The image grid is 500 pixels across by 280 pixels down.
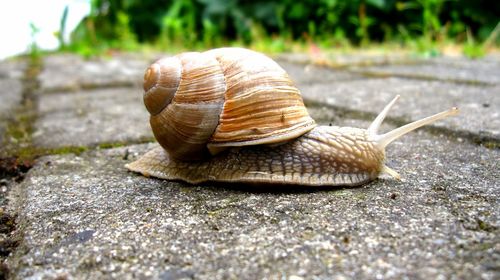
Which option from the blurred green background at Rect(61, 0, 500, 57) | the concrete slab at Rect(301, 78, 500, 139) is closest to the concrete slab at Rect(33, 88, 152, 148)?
the concrete slab at Rect(301, 78, 500, 139)

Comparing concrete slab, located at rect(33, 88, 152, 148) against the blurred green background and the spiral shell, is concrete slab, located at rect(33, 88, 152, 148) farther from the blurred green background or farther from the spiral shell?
the blurred green background

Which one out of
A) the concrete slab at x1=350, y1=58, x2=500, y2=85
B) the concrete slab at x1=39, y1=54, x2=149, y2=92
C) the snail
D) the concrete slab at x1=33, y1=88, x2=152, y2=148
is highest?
the snail

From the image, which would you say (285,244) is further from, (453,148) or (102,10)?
(102,10)

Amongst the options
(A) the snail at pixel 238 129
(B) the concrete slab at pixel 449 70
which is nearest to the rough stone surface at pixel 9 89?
(A) the snail at pixel 238 129

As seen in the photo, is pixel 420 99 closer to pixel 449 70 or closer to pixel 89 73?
pixel 449 70

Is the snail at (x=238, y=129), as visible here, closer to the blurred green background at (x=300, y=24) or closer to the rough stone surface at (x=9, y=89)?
the rough stone surface at (x=9, y=89)
